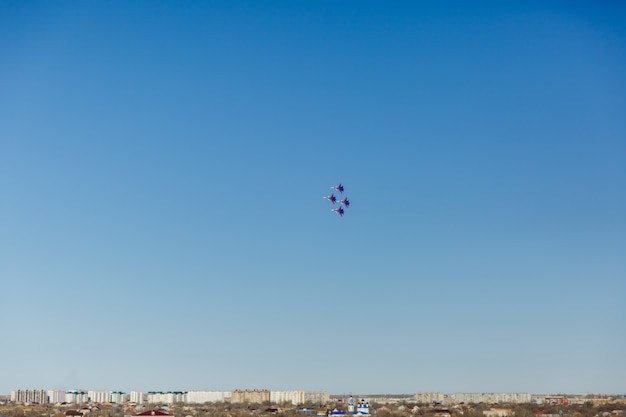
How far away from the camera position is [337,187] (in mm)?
77312

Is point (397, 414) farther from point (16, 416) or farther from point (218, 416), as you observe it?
point (16, 416)

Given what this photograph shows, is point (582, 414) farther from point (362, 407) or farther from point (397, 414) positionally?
point (362, 407)

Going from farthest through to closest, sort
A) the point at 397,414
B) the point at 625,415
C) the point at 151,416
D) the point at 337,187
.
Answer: the point at 397,414, the point at 625,415, the point at 151,416, the point at 337,187

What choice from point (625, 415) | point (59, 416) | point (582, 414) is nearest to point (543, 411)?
point (582, 414)

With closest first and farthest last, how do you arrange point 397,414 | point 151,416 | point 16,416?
point 151,416 → point 397,414 → point 16,416

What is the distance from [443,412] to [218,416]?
35822 millimetres

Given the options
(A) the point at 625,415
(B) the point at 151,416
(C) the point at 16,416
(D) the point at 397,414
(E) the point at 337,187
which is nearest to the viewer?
(E) the point at 337,187

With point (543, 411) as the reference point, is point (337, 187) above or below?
above

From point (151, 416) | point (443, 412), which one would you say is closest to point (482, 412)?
point (443, 412)

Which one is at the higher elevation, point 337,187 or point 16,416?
point 337,187

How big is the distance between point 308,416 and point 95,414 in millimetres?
34611

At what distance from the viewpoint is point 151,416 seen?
114188 millimetres

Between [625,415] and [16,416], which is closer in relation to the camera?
[625,415]

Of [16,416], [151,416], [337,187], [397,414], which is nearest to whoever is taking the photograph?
[337,187]
